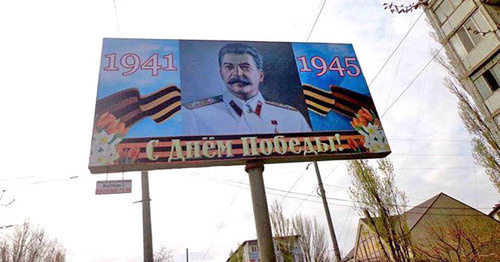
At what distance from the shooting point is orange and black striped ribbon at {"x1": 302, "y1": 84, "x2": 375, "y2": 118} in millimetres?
7496

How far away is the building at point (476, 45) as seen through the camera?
16.5 m

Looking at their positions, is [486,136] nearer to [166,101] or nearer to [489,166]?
[489,166]

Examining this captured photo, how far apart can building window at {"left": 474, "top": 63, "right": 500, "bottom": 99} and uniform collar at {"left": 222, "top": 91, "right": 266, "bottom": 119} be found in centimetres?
1590

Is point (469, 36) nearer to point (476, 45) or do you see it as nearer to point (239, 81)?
point (476, 45)

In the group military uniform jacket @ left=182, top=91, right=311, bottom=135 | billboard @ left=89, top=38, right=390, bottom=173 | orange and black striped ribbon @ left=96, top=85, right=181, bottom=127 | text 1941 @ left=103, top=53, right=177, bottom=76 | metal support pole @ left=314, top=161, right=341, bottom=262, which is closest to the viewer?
billboard @ left=89, top=38, right=390, bottom=173

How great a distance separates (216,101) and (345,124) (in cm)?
310

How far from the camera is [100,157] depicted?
19.0 feet

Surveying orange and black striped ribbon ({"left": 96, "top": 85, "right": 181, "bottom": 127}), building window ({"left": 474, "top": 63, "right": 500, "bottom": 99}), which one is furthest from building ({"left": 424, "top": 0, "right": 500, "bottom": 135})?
orange and black striped ribbon ({"left": 96, "top": 85, "right": 181, "bottom": 127})

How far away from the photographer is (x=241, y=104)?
23.5 feet

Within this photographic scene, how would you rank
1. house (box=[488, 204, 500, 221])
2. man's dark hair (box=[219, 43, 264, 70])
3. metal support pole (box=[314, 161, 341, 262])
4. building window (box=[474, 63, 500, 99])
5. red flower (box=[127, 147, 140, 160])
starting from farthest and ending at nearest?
house (box=[488, 204, 500, 221])
building window (box=[474, 63, 500, 99])
metal support pole (box=[314, 161, 341, 262])
man's dark hair (box=[219, 43, 264, 70])
red flower (box=[127, 147, 140, 160])

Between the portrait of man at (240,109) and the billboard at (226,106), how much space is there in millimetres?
24

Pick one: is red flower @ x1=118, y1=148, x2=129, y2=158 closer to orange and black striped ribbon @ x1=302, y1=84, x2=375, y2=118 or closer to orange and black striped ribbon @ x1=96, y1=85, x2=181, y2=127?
orange and black striped ribbon @ x1=96, y1=85, x2=181, y2=127

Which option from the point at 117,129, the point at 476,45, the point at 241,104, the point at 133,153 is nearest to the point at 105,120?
the point at 117,129

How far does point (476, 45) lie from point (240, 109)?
57.3 ft
